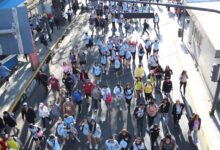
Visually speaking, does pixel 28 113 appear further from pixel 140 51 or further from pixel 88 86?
pixel 140 51

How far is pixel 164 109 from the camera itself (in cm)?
1390

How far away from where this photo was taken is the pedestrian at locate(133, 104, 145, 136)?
1330 cm

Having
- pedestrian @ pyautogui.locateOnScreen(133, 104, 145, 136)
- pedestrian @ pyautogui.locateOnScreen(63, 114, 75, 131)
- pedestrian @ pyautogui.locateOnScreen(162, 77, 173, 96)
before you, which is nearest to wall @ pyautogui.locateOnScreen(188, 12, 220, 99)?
pedestrian @ pyautogui.locateOnScreen(162, 77, 173, 96)

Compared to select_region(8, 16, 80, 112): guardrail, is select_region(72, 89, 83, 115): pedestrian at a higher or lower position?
higher

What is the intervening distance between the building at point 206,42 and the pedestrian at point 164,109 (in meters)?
2.91

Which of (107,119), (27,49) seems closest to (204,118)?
(107,119)

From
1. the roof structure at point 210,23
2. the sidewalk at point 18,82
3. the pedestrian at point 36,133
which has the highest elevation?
the roof structure at point 210,23

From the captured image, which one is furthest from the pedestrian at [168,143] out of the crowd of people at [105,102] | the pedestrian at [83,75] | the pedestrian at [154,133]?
the pedestrian at [83,75]

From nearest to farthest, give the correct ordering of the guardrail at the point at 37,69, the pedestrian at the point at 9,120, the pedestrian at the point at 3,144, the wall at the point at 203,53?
the pedestrian at the point at 3,144, the pedestrian at the point at 9,120, the wall at the point at 203,53, the guardrail at the point at 37,69

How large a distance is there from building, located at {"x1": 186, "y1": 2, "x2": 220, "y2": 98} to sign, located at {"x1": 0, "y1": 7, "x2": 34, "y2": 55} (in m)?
9.17

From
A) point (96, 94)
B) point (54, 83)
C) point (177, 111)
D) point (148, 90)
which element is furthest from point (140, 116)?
point (54, 83)

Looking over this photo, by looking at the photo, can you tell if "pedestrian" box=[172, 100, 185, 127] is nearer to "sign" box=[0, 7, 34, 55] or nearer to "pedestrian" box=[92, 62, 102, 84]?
"pedestrian" box=[92, 62, 102, 84]

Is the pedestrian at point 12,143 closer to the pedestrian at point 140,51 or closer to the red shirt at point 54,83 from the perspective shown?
the red shirt at point 54,83

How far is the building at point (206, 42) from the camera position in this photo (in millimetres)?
16234
